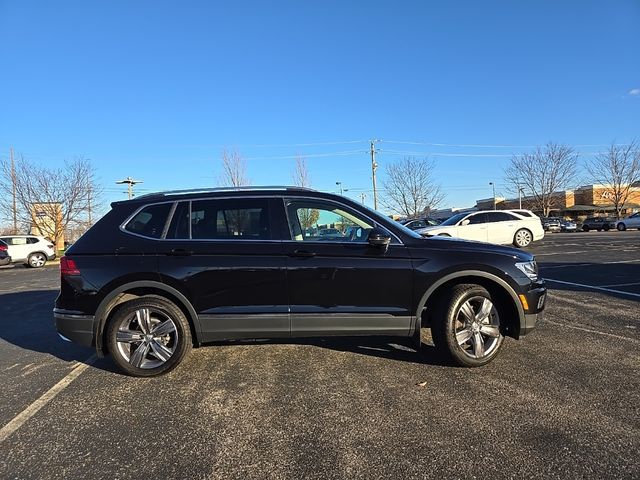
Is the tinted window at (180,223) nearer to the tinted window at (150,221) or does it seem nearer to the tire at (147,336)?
the tinted window at (150,221)

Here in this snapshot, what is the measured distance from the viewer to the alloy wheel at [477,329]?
443 centimetres

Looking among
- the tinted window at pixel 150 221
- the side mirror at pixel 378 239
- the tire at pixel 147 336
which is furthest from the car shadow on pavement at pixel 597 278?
the tinted window at pixel 150 221

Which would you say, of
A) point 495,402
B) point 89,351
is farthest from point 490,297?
point 89,351

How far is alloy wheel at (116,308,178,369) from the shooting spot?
14.4 ft

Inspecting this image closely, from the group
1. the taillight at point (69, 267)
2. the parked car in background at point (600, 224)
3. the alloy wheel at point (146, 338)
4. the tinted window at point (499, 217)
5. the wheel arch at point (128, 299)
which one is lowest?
the parked car in background at point (600, 224)

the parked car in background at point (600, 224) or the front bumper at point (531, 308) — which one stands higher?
the front bumper at point (531, 308)

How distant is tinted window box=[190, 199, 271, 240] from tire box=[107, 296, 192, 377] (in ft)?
2.63

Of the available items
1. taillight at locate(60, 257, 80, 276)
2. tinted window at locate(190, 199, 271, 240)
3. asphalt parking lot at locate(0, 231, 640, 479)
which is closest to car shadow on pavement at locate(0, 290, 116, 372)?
asphalt parking lot at locate(0, 231, 640, 479)

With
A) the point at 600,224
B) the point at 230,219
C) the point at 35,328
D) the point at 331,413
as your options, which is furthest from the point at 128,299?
the point at 600,224

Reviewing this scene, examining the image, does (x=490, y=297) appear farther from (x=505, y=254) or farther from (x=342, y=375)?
(x=342, y=375)

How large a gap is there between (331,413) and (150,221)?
8.53 feet

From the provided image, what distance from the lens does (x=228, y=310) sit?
14.4 feet

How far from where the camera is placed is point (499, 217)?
19250mm

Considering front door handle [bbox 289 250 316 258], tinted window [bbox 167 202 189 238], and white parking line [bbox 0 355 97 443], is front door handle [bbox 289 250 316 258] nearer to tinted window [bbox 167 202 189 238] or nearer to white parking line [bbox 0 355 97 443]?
tinted window [bbox 167 202 189 238]
